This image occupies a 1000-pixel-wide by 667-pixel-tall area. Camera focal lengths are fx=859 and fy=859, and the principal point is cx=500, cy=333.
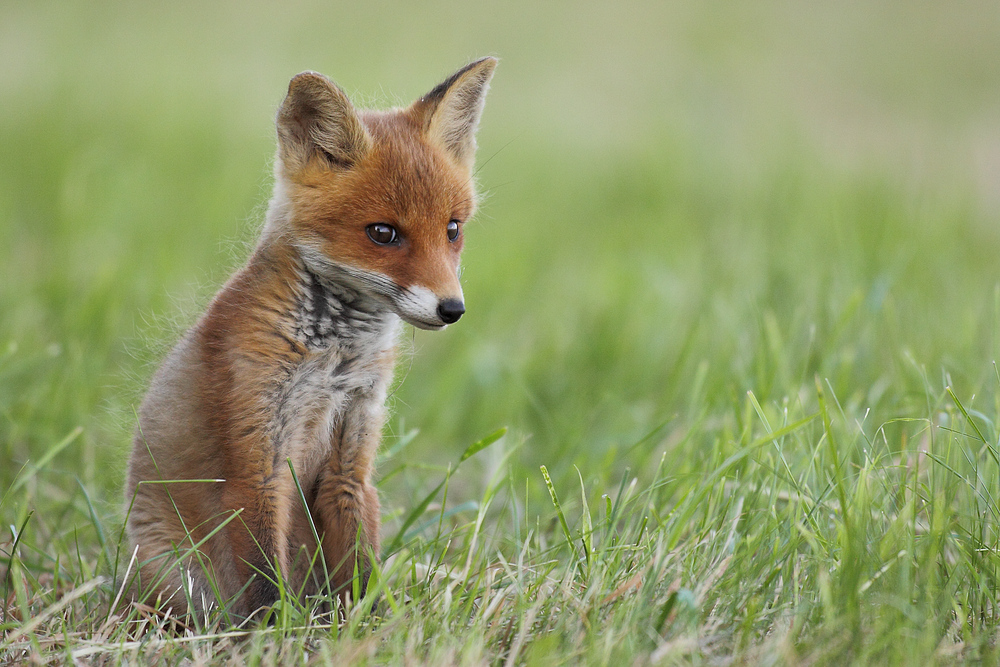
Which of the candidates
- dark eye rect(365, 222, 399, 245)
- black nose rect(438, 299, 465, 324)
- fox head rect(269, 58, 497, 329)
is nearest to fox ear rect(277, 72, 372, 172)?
fox head rect(269, 58, 497, 329)

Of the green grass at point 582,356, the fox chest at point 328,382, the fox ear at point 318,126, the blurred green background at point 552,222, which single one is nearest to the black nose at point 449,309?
the fox chest at point 328,382

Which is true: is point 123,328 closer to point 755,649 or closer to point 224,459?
point 224,459

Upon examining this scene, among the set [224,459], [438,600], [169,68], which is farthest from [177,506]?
[169,68]

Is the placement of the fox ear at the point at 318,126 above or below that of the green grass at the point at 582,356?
above

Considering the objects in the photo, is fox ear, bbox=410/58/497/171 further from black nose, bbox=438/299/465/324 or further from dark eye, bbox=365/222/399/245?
black nose, bbox=438/299/465/324

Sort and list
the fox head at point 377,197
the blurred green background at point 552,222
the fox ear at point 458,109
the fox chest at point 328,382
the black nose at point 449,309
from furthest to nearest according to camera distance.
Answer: the blurred green background at point 552,222, the fox ear at point 458,109, the fox chest at point 328,382, the fox head at point 377,197, the black nose at point 449,309

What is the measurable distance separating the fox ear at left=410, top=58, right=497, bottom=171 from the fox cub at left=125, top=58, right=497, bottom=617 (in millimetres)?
14

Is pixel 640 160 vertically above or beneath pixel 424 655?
above

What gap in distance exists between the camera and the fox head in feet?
11.0

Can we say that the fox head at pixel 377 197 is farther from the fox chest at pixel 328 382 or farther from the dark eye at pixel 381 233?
the fox chest at pixel 328 382

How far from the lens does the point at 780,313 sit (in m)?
6.30

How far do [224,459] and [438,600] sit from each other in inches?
40.4

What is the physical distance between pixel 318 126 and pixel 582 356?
349 cm

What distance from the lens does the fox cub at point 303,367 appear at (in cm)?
339
